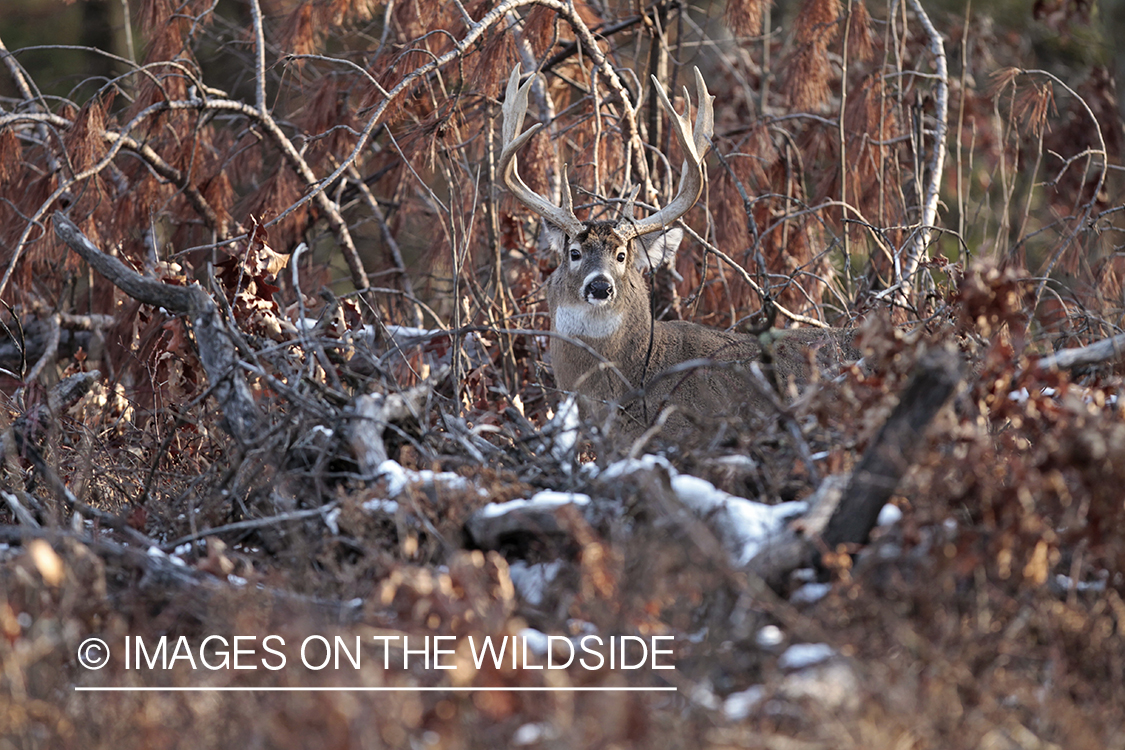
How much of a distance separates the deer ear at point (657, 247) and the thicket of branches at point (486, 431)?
464mm

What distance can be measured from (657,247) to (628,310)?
1.42ft

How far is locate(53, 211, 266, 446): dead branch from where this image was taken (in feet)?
12.8

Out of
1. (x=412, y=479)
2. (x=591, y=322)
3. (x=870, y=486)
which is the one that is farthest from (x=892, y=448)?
(x=591, y=322)

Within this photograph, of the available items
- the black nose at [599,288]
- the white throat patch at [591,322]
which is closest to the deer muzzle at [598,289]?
the black nose at [599,288]

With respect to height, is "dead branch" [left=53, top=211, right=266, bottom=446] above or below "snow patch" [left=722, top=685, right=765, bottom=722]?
above

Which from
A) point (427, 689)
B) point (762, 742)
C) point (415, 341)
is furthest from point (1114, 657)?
point (415, 341)

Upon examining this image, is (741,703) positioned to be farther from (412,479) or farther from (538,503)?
(412,479)

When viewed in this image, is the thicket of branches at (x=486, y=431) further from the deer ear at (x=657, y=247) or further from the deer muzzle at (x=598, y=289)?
the deer muzzle at (x=598, y=289)

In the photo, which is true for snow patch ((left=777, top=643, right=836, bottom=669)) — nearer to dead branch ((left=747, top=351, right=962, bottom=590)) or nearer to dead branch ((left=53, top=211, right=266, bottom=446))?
dead branch ((left=747, top=351, right=962, bottom=590))

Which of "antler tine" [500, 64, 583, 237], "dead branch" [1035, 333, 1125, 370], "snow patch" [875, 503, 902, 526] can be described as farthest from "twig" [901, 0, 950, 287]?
"snow patch" [875, 503, 902, 526]

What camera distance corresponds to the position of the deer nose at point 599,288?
584cm

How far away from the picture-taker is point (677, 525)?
2.98m

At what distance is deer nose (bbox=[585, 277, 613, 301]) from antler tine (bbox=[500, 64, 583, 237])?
1.07 ft

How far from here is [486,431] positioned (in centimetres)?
434
